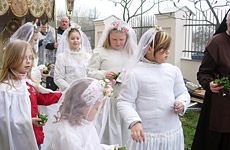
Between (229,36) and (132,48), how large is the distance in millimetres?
1310

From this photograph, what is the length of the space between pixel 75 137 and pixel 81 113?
218 mm

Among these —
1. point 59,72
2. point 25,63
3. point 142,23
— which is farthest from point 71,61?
point 142,23

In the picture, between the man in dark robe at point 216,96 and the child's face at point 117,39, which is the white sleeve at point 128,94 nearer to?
the man in dark robe at point 216,96

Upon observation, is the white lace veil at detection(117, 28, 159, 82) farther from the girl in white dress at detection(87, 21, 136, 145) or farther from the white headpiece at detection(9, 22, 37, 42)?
the white headpiece at detection(9, 22, 37, 42)

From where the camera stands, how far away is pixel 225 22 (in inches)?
117

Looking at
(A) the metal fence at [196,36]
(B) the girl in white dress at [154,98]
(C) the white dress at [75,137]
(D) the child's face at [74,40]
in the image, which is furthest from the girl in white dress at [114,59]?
(A) the metal fence at [196,36]

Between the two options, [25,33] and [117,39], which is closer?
[117,39]

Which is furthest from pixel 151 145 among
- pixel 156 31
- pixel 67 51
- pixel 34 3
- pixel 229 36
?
pixel 34 3

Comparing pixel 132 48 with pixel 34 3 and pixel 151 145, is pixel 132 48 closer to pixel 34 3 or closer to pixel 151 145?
pixel 151 145

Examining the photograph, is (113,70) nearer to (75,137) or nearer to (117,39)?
(117,39)

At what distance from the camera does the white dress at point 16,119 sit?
8.15 feet

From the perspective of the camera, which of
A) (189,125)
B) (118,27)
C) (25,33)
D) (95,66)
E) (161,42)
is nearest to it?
(161,42)

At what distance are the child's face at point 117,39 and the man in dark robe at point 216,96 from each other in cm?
117

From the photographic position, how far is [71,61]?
4312 mm
